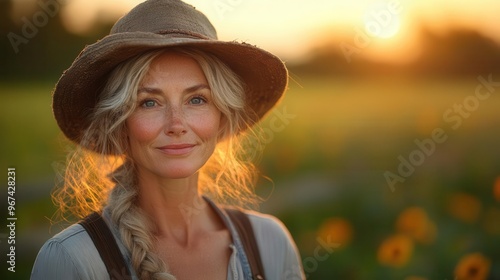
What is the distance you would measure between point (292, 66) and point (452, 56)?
1341 mm

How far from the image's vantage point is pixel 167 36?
241 cm

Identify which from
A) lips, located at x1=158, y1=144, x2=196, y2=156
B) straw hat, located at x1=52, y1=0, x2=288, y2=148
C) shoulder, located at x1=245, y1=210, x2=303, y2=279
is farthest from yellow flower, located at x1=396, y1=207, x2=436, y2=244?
lips, located at x1=158, y1=144, x2=196, y2=156

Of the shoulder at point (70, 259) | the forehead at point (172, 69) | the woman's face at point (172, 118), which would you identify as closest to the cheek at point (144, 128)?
the woman's face at point (172, 118)


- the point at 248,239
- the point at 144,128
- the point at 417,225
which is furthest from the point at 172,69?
the point at 417,225

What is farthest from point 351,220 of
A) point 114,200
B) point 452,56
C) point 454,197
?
point 114,200

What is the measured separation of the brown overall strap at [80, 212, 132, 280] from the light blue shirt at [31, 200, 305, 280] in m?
0.02

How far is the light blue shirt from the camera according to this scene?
7.70 feet

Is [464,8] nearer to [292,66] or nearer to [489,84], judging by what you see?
[489,84]

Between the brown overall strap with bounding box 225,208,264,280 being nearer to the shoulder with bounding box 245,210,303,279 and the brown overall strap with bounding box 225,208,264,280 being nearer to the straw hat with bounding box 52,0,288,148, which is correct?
the shoulder with bounding box 245,210,303,279

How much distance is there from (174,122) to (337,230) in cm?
333

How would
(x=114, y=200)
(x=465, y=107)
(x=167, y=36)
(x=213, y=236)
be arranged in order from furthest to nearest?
(x=465, y=107) < (x=213, y=236) < (x=114, y=200) < (x=167, y=36)

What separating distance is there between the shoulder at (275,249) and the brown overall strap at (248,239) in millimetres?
23

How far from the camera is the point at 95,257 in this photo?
A: 2.38 m

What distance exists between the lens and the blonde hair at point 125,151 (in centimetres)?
243
